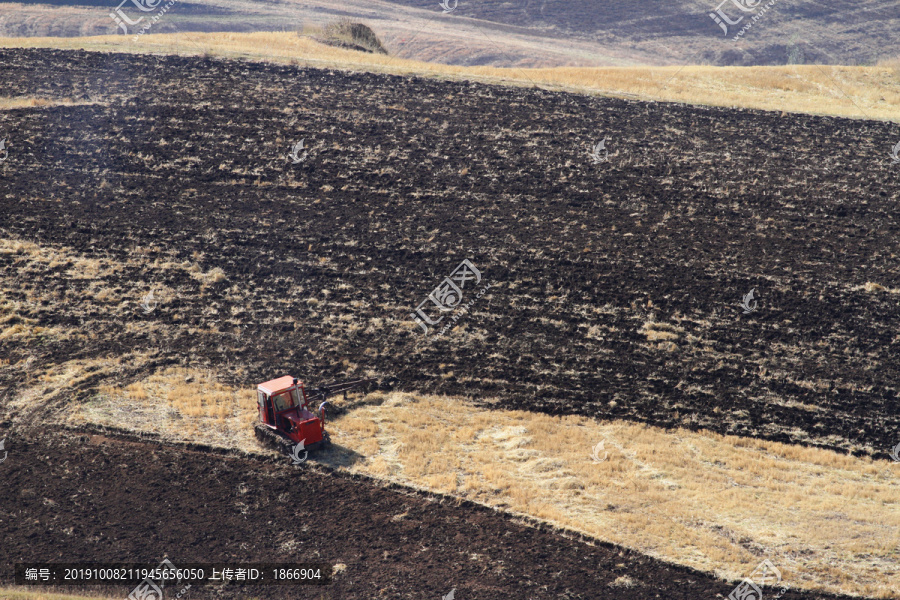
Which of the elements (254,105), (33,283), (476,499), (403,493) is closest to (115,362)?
(33,283)

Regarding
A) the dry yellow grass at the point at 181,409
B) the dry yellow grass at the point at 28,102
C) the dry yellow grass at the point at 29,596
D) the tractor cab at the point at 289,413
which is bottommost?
the dry yellow grass at the point at 29,596

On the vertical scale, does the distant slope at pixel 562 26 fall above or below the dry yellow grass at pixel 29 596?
above

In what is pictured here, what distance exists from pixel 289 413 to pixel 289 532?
365cm

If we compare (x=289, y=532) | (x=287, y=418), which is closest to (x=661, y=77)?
(x=287, y=418)

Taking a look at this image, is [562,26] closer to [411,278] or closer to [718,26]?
[718,26]

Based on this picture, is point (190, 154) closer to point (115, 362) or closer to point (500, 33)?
point (115, 362)

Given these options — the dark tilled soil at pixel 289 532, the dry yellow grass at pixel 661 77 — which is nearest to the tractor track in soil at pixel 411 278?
the dark tilled soil at pixel 289 532

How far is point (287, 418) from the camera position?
→ 17984mm

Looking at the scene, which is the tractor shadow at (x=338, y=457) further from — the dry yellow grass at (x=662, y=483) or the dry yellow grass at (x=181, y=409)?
the dry yellow grass at (x=181, y=409)

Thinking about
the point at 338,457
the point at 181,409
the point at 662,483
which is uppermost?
the point at 181,409

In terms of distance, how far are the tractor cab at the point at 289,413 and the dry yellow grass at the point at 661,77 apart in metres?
26.9

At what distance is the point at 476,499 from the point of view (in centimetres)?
1689

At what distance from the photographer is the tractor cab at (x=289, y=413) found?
700 inches

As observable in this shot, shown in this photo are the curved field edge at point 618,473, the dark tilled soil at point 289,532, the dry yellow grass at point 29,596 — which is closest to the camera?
the dry yellow grass at point 29,596
